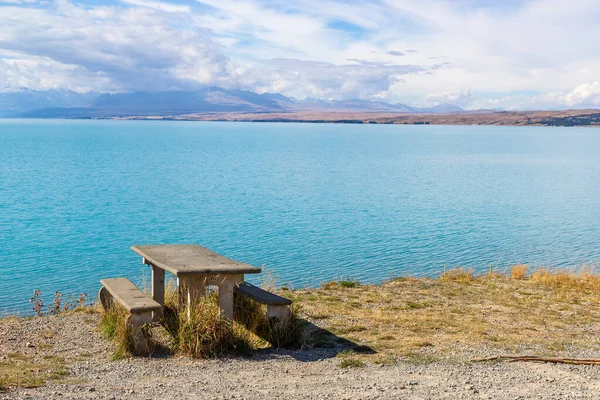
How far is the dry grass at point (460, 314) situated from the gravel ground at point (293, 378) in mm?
709

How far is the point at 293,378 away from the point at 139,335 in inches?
91.3

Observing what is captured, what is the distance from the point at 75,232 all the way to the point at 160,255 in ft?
57.2

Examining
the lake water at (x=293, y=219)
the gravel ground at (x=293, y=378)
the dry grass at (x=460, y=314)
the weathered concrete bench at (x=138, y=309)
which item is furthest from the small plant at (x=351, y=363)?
the lake water at (x=293, y=219)

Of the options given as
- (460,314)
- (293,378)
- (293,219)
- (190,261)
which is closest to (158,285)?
(190,261)

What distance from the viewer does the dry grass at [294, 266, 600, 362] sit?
9.52 metres

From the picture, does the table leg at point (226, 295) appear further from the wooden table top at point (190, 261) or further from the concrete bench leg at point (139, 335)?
the concrete bench leg at point (139, 335)

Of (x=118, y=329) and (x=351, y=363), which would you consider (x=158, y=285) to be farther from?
(x=351, y=363)

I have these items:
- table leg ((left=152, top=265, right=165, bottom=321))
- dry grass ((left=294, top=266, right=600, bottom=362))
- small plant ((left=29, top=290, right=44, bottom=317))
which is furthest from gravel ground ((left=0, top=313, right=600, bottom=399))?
small plant ((left=29, top=290, right=44, bottom=317))

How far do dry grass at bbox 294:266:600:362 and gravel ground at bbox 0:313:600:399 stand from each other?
71 centimetres

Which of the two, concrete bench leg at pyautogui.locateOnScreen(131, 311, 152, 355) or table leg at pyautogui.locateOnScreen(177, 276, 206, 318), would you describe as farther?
table leg at pyautogui.locateOnScreen(177, 276, 206, 318)

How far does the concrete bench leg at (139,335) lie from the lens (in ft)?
28.4

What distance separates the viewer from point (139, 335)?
8.66 metres

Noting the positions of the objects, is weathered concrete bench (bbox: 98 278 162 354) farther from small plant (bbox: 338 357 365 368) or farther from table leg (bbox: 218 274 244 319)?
small plant (bbox: 338 357 365 368)

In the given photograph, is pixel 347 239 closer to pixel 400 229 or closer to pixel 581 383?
pixel 400 229
